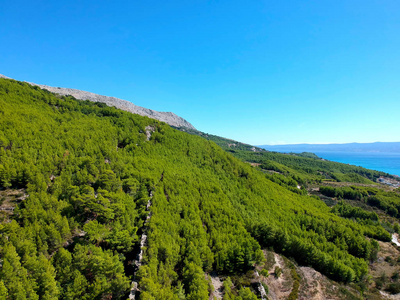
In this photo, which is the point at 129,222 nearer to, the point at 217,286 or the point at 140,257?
the point at 140,257

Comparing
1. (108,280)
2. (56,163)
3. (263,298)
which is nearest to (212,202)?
(263,298)

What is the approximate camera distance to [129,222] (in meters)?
33.9

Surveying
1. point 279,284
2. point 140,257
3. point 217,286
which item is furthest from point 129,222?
point 279,284

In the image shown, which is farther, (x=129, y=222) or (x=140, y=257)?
(x=129, y=222)

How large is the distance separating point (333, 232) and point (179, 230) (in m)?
48.7

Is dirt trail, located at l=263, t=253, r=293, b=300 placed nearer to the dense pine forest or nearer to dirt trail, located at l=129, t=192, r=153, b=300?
the dense pine forest

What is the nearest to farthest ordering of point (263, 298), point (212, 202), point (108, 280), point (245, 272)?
1. point (108, 280)
2. point (263, 298)
3. point (245, 272)
4. point (212, 202)

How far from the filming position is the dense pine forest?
23.2 m

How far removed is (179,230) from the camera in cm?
3809

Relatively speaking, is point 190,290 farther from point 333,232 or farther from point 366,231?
point 366,231

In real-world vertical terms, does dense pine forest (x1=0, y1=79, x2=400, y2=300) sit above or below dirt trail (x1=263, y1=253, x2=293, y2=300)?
above

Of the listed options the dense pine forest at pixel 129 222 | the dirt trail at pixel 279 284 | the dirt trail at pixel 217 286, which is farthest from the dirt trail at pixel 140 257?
the dirt trail at pixel 279 284

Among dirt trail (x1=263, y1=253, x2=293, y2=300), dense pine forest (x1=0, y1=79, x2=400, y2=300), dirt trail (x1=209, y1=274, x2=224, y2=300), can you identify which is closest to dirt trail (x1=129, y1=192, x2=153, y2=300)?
dense pine forest (x1=0, y1=79, x2=400, y2=300)

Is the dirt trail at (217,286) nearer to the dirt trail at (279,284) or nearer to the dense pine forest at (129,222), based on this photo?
the dense pine forest at (129,222)
